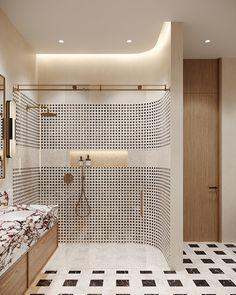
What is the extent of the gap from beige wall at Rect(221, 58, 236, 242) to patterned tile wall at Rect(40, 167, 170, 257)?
48.9 inches

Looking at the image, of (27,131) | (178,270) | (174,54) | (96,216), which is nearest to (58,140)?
(27,131)

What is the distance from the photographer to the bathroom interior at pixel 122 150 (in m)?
3.93

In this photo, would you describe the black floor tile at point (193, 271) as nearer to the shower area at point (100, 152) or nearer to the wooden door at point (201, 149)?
the shower area at point (100, 152)

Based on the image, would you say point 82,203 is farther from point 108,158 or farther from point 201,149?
point 201,149

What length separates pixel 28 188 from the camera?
4641mm

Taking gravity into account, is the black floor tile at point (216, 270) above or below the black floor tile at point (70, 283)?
below

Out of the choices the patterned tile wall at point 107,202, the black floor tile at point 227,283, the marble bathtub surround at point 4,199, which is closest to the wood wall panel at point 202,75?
the patterned tile wall at point 107,202

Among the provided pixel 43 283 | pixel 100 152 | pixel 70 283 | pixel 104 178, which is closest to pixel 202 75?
pixel 100 152

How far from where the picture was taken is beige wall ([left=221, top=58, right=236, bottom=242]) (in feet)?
17.4

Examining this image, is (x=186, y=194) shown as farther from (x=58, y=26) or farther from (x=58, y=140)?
(x=58, y=26)

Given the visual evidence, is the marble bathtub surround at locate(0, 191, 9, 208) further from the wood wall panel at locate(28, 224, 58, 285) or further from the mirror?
the wood wall panel at locate(28, 224, 58, 285)

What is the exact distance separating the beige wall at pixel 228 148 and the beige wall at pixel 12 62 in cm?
310

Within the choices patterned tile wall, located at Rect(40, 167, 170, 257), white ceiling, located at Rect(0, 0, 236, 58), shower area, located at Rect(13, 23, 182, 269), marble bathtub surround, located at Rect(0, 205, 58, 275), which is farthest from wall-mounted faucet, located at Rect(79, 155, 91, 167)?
white ceiling, located at Rect(0, 0, 236, 58)

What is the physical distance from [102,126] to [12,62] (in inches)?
66.1
